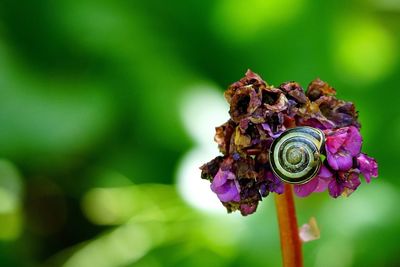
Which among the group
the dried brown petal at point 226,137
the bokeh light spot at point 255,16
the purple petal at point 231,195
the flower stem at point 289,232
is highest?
the bokeh light spot at point 255,16

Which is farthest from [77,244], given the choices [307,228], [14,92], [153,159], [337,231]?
[307,228]

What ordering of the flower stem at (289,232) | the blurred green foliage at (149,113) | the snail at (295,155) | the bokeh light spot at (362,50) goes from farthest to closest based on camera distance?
the bokeh light spot at (362,50) < the blurred green foliage at (149,113) < the flower stem at (289,232) < the snail at (295,155)

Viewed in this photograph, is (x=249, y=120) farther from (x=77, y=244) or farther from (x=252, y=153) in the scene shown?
(x=77, y=244)

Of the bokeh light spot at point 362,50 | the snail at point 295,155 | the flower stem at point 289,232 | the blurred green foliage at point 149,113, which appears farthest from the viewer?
the bokeh light spot at point 362,50

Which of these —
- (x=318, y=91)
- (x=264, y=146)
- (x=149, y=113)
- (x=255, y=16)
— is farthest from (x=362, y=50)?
(x=264, y=146)

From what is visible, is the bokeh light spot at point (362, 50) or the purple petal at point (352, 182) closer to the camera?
the purple petal at point (352, 182)

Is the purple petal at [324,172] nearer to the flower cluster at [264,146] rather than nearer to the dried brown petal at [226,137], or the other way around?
the flower cluster at [264,146]

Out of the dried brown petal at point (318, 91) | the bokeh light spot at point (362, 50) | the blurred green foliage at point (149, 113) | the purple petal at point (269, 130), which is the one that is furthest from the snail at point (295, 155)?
the bokeh light spot at point (362, 50)

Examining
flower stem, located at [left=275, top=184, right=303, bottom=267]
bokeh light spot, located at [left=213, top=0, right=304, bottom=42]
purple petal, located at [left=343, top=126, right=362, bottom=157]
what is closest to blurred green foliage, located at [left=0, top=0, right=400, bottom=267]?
bokeh light spot, located at [left=213, top=0, right=304, bottom=42]

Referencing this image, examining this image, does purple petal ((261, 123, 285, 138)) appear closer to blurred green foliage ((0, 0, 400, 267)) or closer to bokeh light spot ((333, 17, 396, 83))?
blurred green foliage ((0, 0, 400, 267))
